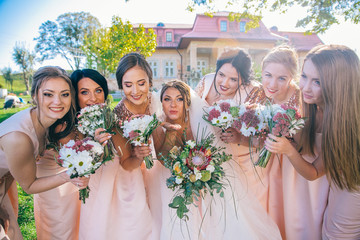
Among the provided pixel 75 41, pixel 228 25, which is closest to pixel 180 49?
pixel 228 25

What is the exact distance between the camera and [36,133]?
254cm

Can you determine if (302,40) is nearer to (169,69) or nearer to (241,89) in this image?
(169,69)

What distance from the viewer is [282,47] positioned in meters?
3.51

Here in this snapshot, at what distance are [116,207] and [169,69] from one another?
28479 mm

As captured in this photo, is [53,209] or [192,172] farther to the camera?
[53,209]

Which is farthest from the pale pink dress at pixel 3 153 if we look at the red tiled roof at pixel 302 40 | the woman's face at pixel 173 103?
the red tiled roof at pixel 302 40

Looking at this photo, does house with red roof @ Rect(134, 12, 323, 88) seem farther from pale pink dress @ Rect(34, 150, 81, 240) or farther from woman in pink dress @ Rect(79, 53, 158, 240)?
pale pink dress @ Rect(34, 150, 81, 240)

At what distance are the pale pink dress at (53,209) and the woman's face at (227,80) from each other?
109 inches

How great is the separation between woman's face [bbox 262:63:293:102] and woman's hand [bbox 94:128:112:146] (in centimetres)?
248

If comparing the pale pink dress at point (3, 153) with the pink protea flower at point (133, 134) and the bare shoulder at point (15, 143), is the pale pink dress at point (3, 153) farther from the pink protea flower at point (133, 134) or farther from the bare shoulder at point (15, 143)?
the pink protea flower at point (133, 134)

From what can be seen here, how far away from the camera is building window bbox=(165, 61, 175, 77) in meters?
30.3

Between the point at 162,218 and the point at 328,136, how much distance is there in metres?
2.30

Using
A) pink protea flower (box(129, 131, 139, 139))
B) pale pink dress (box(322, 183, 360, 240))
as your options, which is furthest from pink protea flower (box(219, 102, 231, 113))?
pale pink dress (box(322, 183, 360, 240))

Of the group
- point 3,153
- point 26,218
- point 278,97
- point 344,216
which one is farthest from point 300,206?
point 26,218
